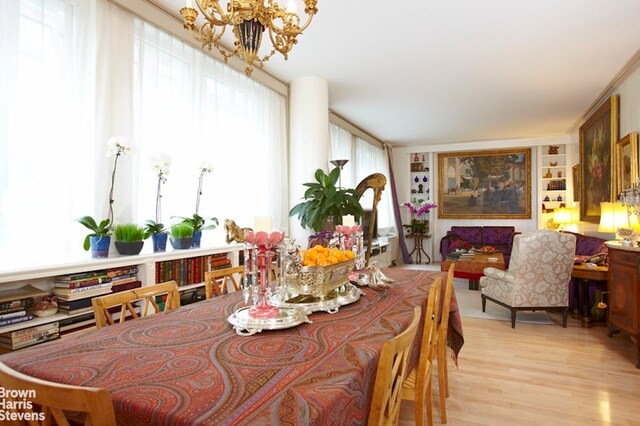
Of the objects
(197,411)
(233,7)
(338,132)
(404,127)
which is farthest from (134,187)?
(404,127)

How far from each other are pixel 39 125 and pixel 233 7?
1.65 m

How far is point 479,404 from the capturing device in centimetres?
249

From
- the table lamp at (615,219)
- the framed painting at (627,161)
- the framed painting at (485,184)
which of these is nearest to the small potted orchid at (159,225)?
the table lamp at (615,219)

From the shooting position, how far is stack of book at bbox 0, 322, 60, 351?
1987 millimetres

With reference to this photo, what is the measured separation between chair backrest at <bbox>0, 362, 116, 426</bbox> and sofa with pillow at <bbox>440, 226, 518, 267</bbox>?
26.4ft

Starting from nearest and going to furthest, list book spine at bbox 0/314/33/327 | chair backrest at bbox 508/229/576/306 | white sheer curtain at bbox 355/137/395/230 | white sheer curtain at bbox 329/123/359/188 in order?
book spine at bbox 0/314/33/327, chair backrest at bbox 508/229/576/306, white sheer curtain at bbox 329/123/359/188, white sheer curtain at bbox 355/137/395/230

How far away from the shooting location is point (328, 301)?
186 centimetres

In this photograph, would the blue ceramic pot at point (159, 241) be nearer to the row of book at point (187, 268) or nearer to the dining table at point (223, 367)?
the row of book at point (187, 268)

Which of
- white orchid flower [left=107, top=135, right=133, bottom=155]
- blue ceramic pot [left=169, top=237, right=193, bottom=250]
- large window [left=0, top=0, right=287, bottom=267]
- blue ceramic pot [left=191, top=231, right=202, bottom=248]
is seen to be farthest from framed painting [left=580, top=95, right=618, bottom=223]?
white orchid flower [left=107, top=135, right=133, bottom=155]

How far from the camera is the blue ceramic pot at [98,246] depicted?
99.7 inches

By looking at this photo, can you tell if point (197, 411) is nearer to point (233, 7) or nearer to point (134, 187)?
point (233, 7)

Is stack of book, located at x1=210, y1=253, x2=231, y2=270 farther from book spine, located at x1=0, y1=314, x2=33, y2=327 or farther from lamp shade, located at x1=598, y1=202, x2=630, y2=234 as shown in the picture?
lamp shade, located at x1=598, y1=202, x2=630, y2=234

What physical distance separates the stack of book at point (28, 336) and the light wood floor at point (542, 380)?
81.4 inches

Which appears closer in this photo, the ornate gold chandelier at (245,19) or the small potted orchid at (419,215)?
the ornate gold chandelier at (245,19)
